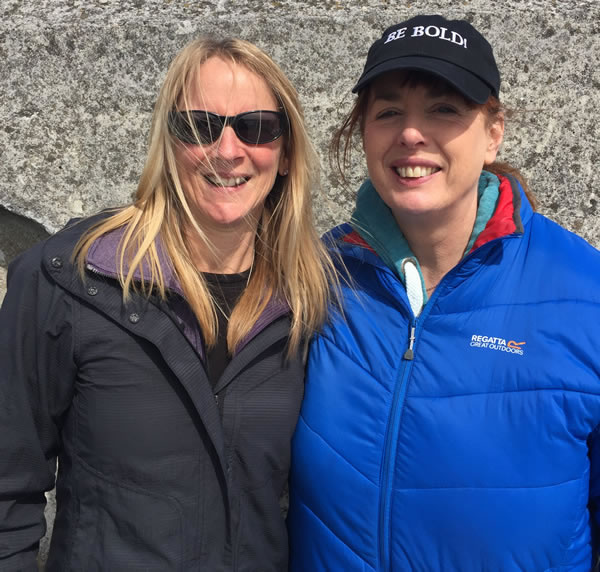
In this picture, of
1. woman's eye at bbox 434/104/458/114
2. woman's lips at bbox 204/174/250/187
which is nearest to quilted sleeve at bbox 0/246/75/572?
woman's lips at bbox 204/174/250/187

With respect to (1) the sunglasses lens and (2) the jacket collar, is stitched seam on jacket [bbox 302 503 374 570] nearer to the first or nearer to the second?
(2) the jacket collar

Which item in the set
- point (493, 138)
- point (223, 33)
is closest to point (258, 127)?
point (493, 138)

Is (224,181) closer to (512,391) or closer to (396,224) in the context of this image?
(396,224)

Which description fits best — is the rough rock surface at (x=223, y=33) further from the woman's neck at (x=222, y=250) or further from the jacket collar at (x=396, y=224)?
the woman's neck at (x=222, y=250)

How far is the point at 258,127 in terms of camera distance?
193 centimetres

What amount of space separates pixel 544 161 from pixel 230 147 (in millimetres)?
1392

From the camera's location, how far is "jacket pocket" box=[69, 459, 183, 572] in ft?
5.62

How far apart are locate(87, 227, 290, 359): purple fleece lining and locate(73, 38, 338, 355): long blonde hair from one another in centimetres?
1

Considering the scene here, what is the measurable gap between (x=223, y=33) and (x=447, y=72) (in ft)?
3.90

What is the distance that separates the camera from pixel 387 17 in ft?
8.29

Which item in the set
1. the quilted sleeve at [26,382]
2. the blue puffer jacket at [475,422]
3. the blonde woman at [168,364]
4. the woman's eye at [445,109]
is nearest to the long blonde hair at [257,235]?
the blonde woman at [168,364]

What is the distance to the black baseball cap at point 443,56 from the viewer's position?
175cm

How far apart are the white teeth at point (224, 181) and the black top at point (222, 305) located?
30 centimetres

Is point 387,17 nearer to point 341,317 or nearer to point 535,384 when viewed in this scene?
point 341,317
